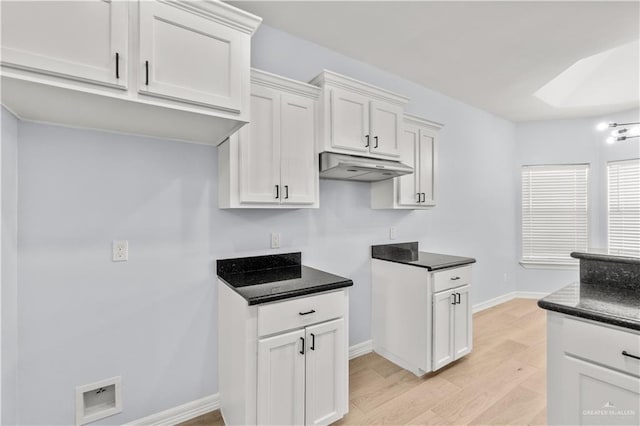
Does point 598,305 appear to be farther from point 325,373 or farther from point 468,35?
point 468,35

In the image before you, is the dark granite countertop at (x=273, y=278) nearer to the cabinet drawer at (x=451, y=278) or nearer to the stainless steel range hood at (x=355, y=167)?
the stainless steel range hood at (x=355, y=167)

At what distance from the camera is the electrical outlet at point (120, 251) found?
5.78 ft

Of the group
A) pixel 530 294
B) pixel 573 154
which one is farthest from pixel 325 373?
pixel 573 154

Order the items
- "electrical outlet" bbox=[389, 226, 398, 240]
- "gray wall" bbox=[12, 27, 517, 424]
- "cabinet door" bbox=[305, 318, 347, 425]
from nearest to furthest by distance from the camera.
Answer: "gray wall" bbox=[12, 27, 517, 424] → "cabinet door" bbox=[305, 318, 347, 425] → "electrical outlet" bbox=[389, 226, 398, 240]

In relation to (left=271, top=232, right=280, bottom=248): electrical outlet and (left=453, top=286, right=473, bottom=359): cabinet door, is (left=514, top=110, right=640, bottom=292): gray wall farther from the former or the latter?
(left=271, top=232, right=280, bottom=248): electrical outlet

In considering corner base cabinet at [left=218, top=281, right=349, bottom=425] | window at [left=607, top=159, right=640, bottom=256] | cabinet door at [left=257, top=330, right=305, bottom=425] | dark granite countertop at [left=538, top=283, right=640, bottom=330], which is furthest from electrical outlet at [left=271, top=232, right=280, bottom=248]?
window at [left=607, top=159, right=640, bottom=256]

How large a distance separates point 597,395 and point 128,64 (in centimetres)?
252

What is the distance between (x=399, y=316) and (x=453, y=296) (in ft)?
1.61

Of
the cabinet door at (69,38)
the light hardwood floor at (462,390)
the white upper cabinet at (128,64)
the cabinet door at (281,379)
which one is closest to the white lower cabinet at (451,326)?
the light hardwood floor at (462,390)

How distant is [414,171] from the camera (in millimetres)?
2938

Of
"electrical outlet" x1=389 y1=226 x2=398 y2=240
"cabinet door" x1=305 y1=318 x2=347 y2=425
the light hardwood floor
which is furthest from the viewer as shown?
"electrical outlet" x1=389 y1=226 x2=398 y2=240

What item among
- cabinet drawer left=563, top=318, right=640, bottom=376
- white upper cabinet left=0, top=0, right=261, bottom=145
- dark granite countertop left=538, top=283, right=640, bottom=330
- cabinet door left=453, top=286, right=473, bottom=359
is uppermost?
white upper cabinet left=0, top=0, right=261, bottom=145

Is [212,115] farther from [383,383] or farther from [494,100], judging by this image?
[494,100]

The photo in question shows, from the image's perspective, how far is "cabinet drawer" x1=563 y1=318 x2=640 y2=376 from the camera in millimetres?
1209
